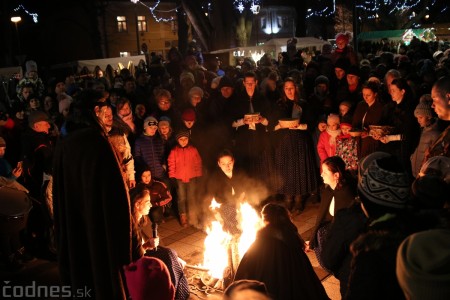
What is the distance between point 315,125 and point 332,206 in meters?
2.82

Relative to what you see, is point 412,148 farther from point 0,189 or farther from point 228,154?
point 0,189

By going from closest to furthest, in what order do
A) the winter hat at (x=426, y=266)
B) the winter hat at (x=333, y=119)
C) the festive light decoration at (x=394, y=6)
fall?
the winter hat at (x=426, y=266)
the winter hat at (x=333, y=119)
the festive light decoration at (x=394, y=6)

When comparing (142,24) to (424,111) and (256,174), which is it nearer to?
(256,174)

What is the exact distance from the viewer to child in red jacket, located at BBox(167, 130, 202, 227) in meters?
7.63

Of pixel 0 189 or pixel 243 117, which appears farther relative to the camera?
pixel 243 117

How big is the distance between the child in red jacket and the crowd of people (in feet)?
0.06

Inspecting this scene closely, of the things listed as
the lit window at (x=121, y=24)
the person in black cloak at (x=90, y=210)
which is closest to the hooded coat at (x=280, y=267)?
the person in black cloak at (x=90, y=210)

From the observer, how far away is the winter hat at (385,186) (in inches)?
106

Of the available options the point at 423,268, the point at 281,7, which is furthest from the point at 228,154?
the point at 281,7

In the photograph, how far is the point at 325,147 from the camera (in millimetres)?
7762

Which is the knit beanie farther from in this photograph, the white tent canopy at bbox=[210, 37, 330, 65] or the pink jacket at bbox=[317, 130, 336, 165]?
the white tent canopy at bbox=[210, 37, 330, 65]

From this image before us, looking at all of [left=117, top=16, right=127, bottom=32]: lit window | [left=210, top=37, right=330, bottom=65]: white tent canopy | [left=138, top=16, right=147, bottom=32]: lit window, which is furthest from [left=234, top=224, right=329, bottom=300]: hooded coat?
[left=138, top=16, right=147, bottom=32]: lit window

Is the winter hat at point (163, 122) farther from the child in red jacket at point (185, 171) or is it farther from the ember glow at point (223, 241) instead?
the ember glow at point (223, 241)

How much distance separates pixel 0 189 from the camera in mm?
6359
